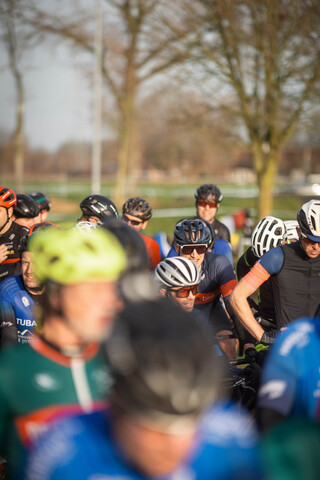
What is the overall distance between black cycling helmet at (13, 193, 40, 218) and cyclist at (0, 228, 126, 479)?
210 inches

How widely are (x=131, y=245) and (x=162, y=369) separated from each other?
0.96 metres

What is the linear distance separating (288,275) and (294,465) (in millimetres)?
2980

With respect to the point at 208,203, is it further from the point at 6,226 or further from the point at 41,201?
the point at 6,226

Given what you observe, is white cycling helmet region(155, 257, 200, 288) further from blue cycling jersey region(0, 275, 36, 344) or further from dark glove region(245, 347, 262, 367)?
blue cycling jersey region(0, 275, 36, 344)

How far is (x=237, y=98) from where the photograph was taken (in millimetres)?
17531

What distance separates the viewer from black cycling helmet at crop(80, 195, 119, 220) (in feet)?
21.2

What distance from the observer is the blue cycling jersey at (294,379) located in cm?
240

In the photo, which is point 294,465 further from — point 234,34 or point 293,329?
point 234,34

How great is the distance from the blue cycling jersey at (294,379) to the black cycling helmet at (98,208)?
416cm

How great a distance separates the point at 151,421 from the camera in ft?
4.81

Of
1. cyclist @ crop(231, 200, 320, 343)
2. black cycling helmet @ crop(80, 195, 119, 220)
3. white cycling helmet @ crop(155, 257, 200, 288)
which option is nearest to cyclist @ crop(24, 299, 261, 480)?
white cycling helmet @ crop(155, 257, 200, 288)

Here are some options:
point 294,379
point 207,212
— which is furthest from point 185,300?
point 207,212

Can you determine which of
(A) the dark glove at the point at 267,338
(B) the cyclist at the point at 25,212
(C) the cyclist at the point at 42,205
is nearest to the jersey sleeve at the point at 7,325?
(A) the dark glove at the point at 267,338

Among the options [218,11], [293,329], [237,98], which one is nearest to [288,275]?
[293,329]
